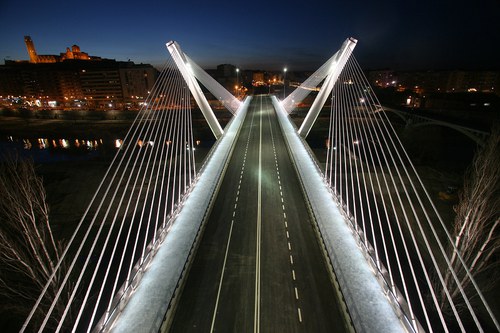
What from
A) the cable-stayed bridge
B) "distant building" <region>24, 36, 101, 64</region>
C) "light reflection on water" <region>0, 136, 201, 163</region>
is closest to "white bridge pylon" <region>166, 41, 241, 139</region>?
the cable-stayed bridge

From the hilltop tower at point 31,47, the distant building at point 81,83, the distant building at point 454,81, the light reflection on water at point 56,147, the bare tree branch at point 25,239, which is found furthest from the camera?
the hilltop tower at point 31,47

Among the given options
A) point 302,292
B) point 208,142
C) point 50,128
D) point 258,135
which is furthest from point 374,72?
point 302,292

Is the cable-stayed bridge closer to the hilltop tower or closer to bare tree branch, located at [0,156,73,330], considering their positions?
bare tree branch, located at [0,156,73,330]

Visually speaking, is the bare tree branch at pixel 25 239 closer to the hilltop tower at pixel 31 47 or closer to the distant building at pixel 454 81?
the distant building at pixel 454 81

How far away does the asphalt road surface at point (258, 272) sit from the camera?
10.5 meters

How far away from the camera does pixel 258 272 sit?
12.7 metres

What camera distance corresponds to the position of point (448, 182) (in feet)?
94.1

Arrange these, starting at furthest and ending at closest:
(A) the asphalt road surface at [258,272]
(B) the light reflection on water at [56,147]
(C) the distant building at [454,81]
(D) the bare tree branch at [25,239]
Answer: (C) the distant building at [454,81], (B) the light reflection on water at [56,147], (D) the bare tree branch at [25,239], (A) the asphalt road surface at [258,272]

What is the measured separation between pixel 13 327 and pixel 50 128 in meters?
69.9

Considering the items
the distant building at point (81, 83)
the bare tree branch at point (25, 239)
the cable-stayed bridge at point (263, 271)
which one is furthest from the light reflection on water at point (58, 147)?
the cable-stayed bridge at point (263, 271)

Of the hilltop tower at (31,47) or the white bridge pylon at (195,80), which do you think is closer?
the white bridge pylon at (195,80)

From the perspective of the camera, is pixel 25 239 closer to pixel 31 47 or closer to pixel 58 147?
pixel 58 147

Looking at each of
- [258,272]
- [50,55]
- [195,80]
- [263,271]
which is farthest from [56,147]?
Result: [50,55]

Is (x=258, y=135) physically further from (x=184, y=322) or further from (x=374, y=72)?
(x=374, y=72)
